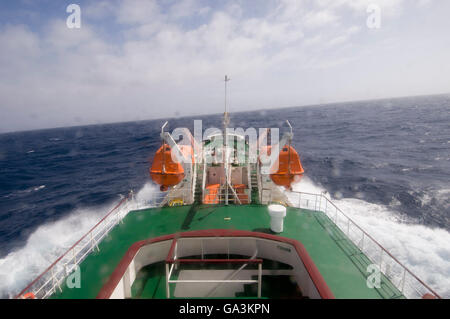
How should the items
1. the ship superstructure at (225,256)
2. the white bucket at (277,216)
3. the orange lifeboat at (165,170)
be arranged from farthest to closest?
the orange lifeboat at (165,170), the white bucket at (277,216), the ship superstructure at (225,256)

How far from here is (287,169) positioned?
995cm

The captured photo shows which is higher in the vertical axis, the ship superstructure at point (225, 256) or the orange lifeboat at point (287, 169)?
the orange lifeboat at point (287, 169)

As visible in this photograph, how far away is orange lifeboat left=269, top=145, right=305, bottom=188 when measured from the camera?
9.86m

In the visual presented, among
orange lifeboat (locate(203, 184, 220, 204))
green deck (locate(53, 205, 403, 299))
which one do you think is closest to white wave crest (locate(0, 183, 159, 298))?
green deck (locate(53, 205, 403, 299))

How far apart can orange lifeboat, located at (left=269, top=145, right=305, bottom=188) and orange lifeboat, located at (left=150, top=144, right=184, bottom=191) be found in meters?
4.47

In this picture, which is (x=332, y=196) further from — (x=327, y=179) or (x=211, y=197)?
(x=211, y=197)

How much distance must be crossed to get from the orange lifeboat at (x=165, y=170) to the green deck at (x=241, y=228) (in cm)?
159

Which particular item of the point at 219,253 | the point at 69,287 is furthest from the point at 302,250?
the point at 69,287

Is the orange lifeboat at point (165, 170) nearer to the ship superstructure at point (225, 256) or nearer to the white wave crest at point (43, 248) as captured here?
the ship superstructure at point (225, 256)

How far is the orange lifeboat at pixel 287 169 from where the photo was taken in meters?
9.86

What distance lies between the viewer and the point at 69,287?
6309mm

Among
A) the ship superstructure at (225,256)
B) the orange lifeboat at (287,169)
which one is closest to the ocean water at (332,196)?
the ship superstructure at (225,256)
